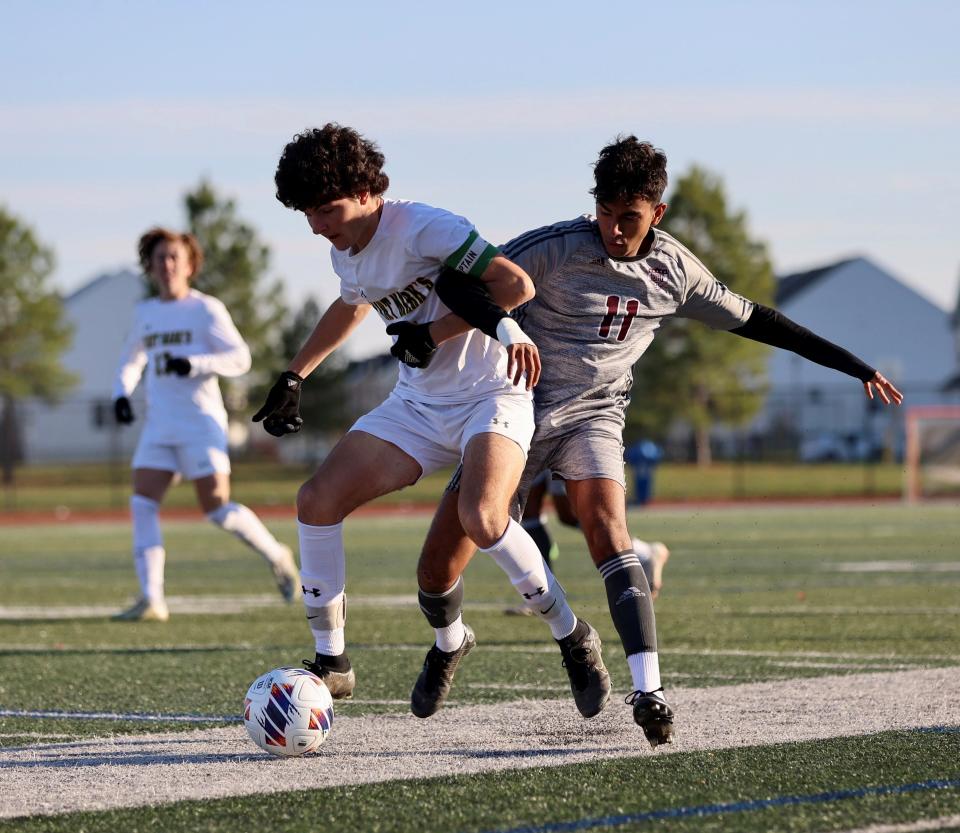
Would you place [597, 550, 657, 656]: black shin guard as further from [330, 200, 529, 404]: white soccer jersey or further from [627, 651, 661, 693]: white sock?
[330, 200, 529, 404]: white soccer jersey

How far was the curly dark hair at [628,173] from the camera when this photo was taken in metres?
5.32

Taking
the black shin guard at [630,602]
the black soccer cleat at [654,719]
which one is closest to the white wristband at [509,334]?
the black shin guard at [630,602]

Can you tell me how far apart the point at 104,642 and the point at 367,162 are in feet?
14.7

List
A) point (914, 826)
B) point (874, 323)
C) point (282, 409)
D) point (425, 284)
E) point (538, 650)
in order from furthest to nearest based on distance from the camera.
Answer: point (874, 323) < point (538, 650) < point (282, 409) < point (425, 284) < point (914, 826)

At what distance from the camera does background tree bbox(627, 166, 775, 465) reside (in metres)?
54.7

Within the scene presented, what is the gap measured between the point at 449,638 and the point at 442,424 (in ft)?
2.55

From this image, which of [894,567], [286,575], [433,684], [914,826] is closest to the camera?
[914,826]

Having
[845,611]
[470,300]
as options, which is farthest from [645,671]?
[845,611]

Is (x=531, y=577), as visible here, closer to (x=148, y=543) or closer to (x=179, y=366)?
(x=179, y=366)

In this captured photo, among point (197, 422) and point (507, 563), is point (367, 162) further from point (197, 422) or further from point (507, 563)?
point (197, 422)

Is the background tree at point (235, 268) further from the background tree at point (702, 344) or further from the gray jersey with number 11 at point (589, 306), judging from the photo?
the gray jersey with number 11 at point (589, 306)

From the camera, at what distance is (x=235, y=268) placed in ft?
182

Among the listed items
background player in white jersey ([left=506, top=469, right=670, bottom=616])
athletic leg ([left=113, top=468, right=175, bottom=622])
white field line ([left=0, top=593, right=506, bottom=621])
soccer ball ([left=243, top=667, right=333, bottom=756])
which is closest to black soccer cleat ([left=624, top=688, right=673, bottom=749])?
soccer ball ([left=243, top=667, right=333, bottom=756])

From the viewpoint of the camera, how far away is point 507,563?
5.35 metres
